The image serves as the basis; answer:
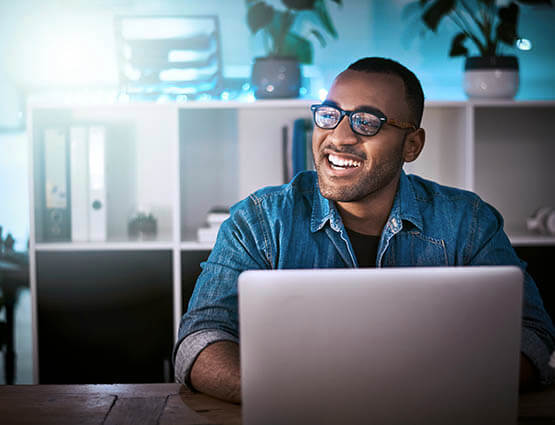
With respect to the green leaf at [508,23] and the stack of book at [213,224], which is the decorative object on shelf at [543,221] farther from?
the stack of book at [213,224]

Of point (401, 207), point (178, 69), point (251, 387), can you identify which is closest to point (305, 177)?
point (401, 207)

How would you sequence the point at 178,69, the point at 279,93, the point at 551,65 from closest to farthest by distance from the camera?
1. the point at 279,93
2. the point at 178,69
3. the point at 551,65

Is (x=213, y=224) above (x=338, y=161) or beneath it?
beneath

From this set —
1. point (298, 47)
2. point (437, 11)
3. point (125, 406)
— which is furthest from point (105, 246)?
point (437, 11)

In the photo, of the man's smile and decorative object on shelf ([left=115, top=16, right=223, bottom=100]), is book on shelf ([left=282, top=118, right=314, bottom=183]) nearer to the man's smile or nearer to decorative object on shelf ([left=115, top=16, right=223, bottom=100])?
decorative object on shelf ([left=115, top=16, right=223, bottom=100])

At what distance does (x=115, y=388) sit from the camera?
113 cm

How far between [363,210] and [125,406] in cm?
84

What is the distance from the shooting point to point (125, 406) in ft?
3.43

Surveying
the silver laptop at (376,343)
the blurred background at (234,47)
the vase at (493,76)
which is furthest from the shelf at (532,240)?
the silver laptop at (376,343)

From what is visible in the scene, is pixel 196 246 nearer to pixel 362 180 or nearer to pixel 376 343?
pixel 362 180

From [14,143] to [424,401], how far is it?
8.92ft

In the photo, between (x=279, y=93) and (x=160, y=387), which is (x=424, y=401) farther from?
(x=279, y=93)

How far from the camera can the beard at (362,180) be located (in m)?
1.55

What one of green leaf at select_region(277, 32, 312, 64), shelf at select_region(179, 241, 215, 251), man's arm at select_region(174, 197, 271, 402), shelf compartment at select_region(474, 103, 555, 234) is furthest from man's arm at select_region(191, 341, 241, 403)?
shelf compartment at select_region(474, 103, 555, 234)
